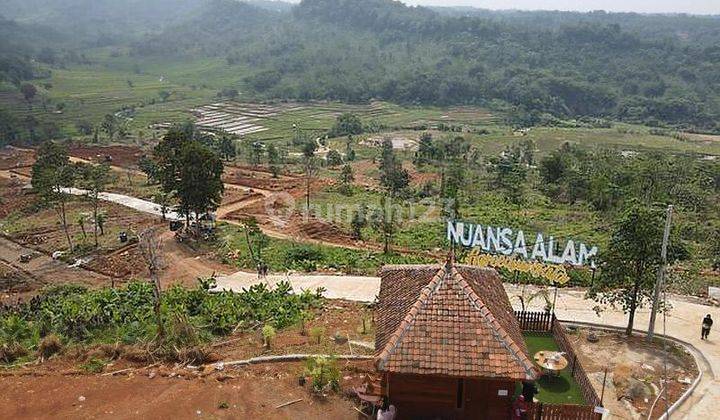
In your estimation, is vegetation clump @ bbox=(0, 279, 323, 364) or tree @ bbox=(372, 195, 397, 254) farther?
tree @ bbox=(372, 195, 397, 254)

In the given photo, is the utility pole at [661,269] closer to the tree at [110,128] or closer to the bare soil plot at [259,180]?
the bare soil plot at [259,180]

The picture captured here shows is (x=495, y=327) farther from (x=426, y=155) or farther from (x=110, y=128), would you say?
(x=110, y=128)

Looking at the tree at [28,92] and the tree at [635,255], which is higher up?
the tree at [635,255]

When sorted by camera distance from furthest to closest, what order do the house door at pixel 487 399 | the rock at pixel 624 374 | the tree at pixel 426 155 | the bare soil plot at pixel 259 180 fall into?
the tree at pixel 426 155, the bare soil plot at pixel 259 180, the rock at pixel 624 374, the house door at pixel 487 399

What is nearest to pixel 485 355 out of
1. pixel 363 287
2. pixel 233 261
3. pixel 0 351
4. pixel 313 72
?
pixel 363 287

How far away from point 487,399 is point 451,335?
61.2 inches

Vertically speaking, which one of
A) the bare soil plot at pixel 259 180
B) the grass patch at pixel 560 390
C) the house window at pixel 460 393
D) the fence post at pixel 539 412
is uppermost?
the house window at pixel 460 393

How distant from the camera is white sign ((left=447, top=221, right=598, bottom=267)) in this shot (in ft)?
79.4

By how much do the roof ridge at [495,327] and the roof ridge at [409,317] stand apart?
1.18 ft

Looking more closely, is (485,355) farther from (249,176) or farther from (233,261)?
(249,176)

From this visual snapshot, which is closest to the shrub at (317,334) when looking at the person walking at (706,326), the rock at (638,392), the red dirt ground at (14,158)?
the rock at (638,392)

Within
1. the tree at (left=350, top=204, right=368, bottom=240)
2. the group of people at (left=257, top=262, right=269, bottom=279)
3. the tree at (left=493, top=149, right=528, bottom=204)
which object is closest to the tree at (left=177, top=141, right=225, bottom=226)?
the group of people at (left=257, top=262, right=269, bottom=279)

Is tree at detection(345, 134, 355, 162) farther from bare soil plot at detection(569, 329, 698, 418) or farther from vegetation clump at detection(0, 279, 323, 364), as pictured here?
bare soil plot at detection(569, 329, 698, 418)

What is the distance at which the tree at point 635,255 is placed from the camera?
16.8 m
